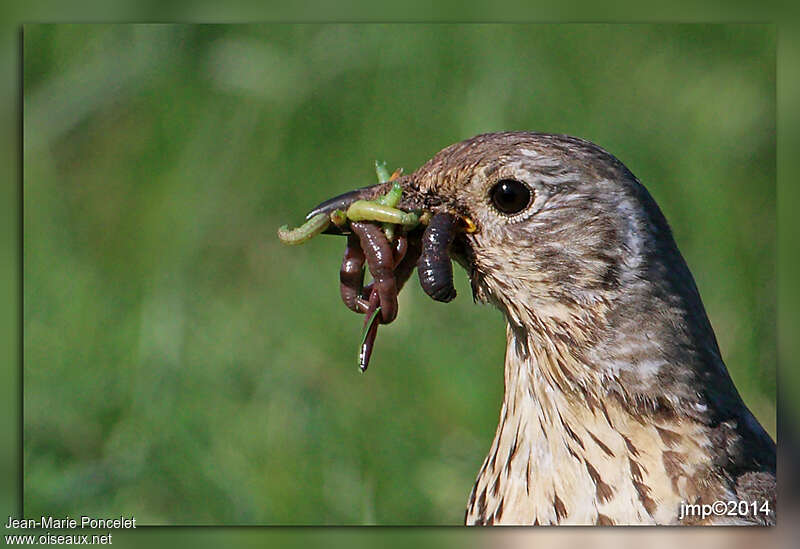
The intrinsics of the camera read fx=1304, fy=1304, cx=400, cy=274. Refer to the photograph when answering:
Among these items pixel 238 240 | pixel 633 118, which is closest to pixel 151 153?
pixel 238 240

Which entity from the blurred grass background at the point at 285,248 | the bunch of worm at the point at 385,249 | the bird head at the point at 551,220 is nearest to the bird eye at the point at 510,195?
the bird head at the point at 551,220

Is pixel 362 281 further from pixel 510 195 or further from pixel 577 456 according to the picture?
pixel 577 456

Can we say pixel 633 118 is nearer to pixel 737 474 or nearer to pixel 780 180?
pixel 780 180

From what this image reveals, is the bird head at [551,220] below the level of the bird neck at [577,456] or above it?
above

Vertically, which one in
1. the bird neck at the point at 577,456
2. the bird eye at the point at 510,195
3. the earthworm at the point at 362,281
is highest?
the bird eye at the point at 510,195

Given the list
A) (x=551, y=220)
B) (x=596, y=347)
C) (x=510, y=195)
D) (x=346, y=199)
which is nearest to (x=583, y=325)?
(x=596, y=347)

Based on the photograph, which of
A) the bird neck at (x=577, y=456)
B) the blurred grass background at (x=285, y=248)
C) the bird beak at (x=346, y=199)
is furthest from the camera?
the blurred grass background at (x=285, y=248)

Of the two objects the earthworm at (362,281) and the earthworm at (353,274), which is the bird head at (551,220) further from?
the earthworm at (353,274)
